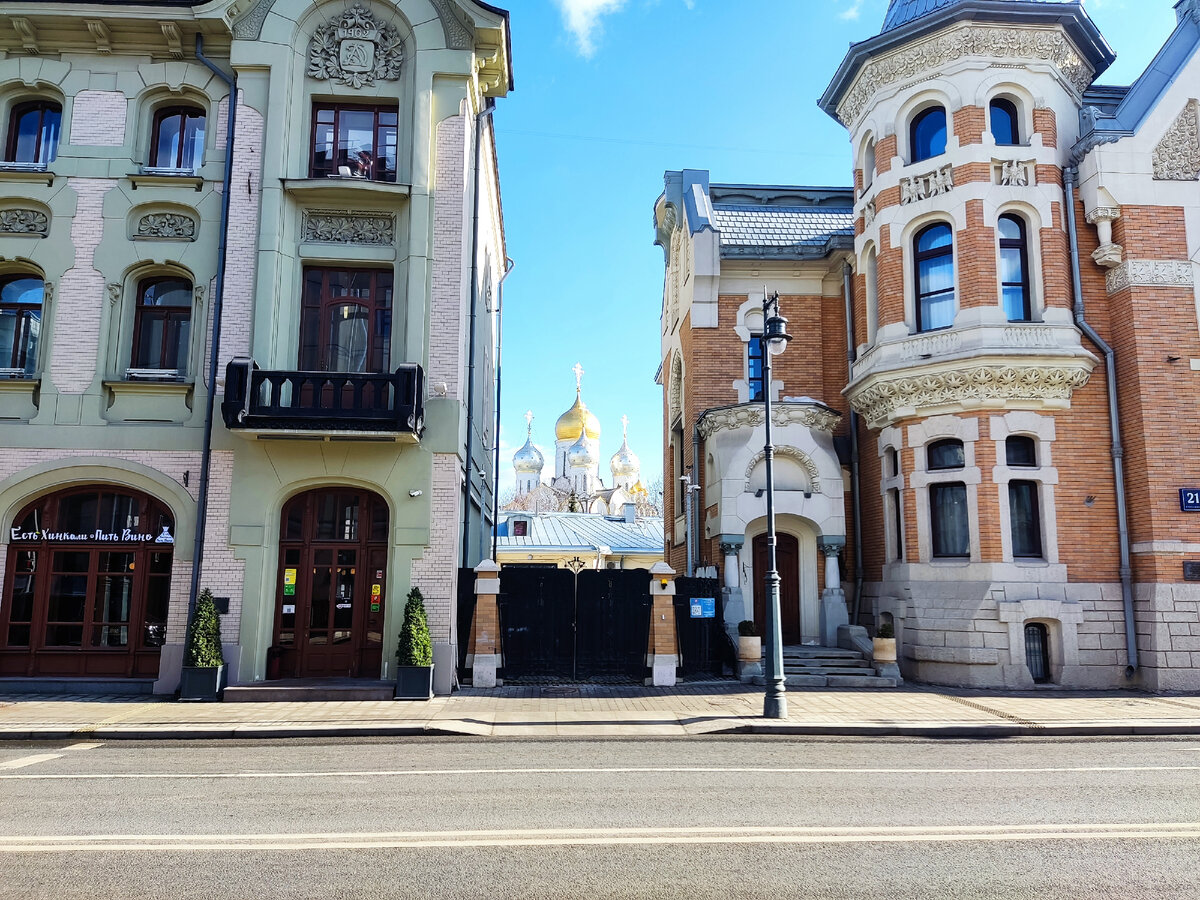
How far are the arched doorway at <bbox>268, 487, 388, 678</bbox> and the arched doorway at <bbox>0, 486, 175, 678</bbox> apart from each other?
85.5 inches

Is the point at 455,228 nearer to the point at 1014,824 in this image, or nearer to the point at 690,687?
the point at 690,687

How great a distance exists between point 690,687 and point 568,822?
904 centimetres

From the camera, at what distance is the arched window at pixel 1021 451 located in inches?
648

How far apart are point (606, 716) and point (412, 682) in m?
3.34

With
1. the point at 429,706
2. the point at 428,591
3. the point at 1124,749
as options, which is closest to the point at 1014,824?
the point at 1124,749

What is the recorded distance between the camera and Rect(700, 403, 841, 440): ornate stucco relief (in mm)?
19031

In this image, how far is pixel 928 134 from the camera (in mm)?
17891

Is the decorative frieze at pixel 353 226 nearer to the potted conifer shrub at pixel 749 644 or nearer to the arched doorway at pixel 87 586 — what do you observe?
the arched doorway at pixel 87 586

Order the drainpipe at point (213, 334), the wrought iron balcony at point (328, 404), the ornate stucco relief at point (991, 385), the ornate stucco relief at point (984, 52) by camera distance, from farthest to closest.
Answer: the ornate stucco relief at point (984, 52) → the ornate stucco relief at point (991, 385) → the drainpipe at point (213, 334) → the wrought iron balcony at point (328, 404)

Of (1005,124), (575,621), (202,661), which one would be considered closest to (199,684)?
(202,661)

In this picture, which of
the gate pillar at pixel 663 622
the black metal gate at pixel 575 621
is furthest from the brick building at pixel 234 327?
the gate pillar at pixel 663 622

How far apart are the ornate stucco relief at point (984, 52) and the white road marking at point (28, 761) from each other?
63.0ft

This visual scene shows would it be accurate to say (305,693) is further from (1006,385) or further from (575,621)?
(1006,385)

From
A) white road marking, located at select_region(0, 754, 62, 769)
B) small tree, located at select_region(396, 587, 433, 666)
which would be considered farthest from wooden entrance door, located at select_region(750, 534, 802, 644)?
white road marking, located at select_region(0, 754, 62, 769)
